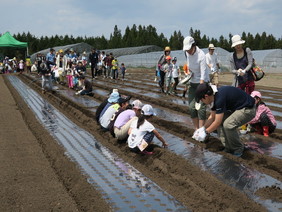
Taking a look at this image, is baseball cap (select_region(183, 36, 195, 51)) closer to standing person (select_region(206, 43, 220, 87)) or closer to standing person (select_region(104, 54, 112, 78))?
standing person (select_region(206, 43, 220, 87))

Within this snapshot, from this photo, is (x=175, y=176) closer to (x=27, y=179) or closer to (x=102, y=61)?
(x=27, y=179)

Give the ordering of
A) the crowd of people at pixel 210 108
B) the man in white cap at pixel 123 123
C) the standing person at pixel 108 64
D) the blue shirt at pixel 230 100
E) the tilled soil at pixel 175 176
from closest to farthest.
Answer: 1. the tilled soil at pixel 175 176
2. the blue shirt at pixel 230 100
3. the crowd of people at pixel 210 108
4. the man in white cap at pixel 123 123
5. the standing person at pixel 108 64

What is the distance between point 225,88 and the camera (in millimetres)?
5152

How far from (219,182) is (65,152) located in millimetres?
2931

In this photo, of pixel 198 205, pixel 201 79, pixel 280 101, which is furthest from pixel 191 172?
pixel 280 101

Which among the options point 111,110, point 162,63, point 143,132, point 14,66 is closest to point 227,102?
point 143,132

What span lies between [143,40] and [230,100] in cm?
5891

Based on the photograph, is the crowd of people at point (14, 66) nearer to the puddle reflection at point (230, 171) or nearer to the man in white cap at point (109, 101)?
the man in white cap at point (109, 101)

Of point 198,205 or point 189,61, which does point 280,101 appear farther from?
point 198,205

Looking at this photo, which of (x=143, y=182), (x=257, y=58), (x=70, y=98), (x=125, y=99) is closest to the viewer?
(x=143, y=182)

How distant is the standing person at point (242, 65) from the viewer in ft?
21.3

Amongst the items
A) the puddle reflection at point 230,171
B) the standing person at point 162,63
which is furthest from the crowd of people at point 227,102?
the standing person at point 162,63

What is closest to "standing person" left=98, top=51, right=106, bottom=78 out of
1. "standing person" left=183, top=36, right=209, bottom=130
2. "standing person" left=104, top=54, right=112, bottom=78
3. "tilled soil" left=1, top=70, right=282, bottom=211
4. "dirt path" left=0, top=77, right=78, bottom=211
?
"standing person" left=104, top=54, right=112, bottom=78

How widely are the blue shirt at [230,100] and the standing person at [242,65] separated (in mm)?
1345
